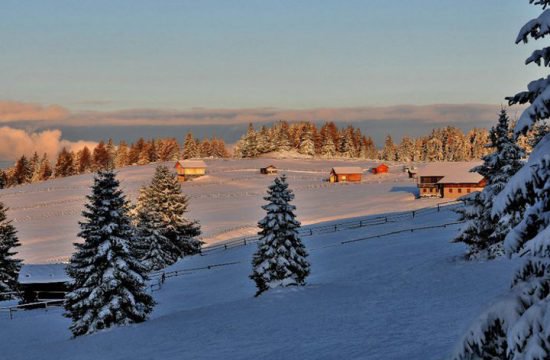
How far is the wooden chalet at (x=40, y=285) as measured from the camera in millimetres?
41281

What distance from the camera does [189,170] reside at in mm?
132250

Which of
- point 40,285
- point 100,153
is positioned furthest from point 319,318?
point 100,153

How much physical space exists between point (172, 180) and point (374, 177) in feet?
243

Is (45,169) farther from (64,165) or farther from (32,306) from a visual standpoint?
(32,306)

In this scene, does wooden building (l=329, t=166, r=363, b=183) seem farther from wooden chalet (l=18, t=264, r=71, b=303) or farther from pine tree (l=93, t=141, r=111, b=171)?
wooden chalet (l=18, t=264, r=71, b=303)

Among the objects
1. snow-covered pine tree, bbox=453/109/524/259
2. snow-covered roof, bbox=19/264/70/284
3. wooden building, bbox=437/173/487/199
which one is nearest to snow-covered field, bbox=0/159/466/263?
wooden building, bbox=437/173/487/199

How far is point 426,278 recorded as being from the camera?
29.9m

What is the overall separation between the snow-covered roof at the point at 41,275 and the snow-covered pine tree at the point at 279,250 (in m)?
18.9

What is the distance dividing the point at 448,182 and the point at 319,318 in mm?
69612

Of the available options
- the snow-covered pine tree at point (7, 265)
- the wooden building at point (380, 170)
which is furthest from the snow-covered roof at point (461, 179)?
the snow-covered pine tree at point (7, 265)

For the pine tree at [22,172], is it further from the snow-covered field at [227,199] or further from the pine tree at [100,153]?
the snow-covered field at [227,199]

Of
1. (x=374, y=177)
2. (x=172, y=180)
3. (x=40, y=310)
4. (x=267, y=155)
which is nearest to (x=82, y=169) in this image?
(x=267, y=155)

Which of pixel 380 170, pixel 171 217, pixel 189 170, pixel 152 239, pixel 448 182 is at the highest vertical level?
pixel 448 182

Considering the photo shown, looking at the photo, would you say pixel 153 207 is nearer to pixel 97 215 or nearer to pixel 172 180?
pixel 172 180
